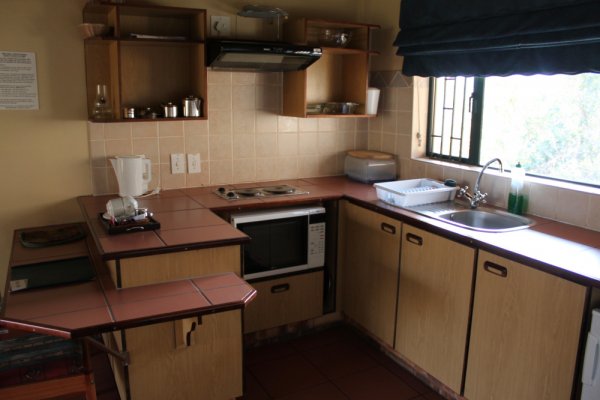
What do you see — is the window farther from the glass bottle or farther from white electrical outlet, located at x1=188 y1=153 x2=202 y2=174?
the glass bottle

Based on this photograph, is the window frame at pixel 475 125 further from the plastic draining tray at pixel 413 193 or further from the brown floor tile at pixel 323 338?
the brown floor tile at pixel 323 338

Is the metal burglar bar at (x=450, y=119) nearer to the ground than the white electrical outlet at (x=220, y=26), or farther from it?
nearer to the ground

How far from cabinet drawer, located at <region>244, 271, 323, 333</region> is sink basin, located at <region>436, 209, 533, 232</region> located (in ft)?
2.93

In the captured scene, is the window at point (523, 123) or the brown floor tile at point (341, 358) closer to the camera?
the window at point (523, 123)

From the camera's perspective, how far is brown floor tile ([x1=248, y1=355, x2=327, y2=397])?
2.78 metres

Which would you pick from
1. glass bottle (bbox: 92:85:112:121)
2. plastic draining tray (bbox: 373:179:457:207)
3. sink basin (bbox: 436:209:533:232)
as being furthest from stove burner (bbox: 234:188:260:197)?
sink basin (bbox: 436:209:533:232)

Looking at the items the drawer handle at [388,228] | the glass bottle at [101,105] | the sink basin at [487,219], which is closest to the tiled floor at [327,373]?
the drawer handle at [388,228]

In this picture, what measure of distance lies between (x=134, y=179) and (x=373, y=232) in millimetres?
1346

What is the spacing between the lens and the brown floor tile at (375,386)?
107 inches

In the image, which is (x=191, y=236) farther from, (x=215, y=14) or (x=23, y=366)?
(x=215, y=14)

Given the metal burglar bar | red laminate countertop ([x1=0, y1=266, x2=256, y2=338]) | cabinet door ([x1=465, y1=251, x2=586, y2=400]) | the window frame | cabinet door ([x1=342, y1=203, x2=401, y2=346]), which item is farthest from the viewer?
the metal burglar bar

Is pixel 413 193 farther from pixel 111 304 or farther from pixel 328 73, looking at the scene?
pixel 111 304

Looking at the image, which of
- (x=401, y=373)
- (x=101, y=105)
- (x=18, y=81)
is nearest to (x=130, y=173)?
(x=101, y=105)

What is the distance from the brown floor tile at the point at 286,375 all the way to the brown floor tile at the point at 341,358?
60 mm
